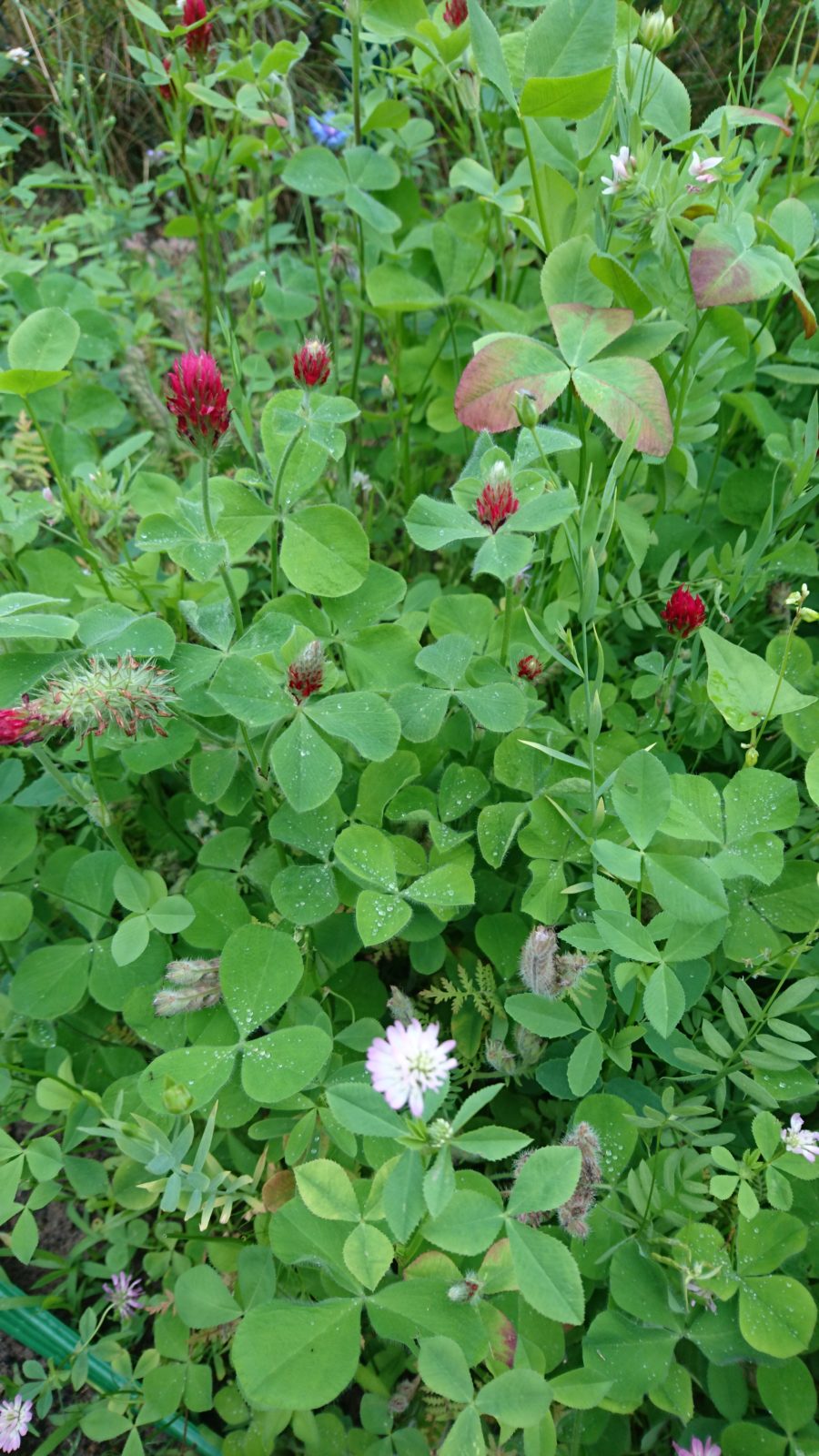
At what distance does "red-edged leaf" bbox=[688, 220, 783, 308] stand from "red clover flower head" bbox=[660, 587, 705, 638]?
413 millimetres

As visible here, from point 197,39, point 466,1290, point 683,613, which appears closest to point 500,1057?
point 466,1290

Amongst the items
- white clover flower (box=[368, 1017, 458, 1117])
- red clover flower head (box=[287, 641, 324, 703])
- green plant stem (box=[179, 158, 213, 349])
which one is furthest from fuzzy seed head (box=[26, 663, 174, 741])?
green plant stem (box=[179, 158, 213, 349])

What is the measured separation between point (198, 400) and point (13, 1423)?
1.48 meters

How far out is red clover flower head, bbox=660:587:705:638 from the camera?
4.64 feet

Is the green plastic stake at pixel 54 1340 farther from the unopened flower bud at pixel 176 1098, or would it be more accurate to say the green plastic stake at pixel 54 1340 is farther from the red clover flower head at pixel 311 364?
the red clover flower head at pixel 311 364

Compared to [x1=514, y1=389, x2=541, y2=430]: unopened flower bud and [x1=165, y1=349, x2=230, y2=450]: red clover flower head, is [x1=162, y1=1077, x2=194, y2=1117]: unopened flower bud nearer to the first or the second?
[x1=165, y1=349, x2=230, y2=450]: red clover flower head

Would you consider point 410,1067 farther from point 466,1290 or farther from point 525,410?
point 525,410

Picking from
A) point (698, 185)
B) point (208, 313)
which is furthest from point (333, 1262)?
point (208, 313)

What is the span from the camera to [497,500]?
4.38ft

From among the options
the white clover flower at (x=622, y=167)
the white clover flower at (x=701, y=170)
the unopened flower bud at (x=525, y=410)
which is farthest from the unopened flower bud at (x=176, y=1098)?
the white clover flower at (x=701, y=170)

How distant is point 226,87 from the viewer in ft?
10.5

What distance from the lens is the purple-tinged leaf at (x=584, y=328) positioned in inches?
57.3

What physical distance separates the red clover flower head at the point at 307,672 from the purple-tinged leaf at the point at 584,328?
611 mm

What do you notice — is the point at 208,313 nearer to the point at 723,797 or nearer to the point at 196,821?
the point at 196,821
